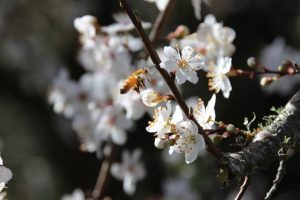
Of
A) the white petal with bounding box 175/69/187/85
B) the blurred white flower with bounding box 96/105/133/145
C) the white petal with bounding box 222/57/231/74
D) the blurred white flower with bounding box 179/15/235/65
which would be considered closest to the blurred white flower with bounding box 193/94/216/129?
the white petal with bounding box 175/69/187/85

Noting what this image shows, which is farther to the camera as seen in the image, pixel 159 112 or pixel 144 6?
pixel 144 6

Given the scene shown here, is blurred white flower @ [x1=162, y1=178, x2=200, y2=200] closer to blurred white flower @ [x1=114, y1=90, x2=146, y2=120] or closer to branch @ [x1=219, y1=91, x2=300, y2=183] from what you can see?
blurred white flower @ [x1=114, y1=90, x2=146, y2=120]

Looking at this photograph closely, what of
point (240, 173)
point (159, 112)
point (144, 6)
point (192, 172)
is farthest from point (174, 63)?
point (144, 6)

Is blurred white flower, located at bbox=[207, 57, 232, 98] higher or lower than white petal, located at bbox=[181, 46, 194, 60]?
lower

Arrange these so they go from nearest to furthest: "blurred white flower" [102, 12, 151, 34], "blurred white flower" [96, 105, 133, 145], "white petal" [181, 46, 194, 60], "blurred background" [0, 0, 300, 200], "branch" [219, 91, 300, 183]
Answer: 1. "branch" [219, 91, 300, 183]
2. "white petal" [181, 46, 194, 60]
3. "blurred white flower" [102, 12, 151, 34]
4. "blurred white flower" [96, 105, 133, 145]
5. "blurred background" [0, 0, 300, 200]

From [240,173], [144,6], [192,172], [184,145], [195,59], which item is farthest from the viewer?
[144,6]

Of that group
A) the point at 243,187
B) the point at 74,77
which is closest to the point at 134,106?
the point at 243,187

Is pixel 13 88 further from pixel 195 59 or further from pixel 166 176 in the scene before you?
pixel 195 59
